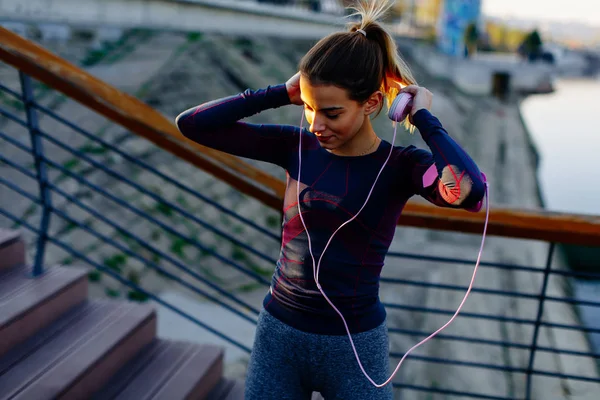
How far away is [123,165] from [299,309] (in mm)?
6425

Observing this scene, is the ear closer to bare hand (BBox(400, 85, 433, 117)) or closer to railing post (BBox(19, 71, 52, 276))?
bare hand (BBox(400, 85, 433, 117))

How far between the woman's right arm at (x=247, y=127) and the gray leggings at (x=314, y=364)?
48cm

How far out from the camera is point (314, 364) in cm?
143

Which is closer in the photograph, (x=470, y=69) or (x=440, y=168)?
(x=440, y=168)

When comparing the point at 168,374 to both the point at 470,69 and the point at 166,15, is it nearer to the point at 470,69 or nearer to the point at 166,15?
the point at 166,15

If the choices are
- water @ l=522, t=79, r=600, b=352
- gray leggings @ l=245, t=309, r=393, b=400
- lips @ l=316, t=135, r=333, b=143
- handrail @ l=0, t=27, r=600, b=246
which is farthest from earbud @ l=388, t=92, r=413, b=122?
water @ l=522, t=79, r=600, b=352

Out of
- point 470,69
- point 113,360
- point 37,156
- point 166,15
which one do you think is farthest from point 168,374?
point 470,69

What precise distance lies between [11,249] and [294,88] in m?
1.83

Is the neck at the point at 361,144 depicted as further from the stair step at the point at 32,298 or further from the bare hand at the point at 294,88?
the stair step at the point at 32,298

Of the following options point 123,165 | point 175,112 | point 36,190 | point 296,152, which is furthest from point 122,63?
point 296,152

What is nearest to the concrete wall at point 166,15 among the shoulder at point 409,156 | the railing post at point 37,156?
the shoulder at point 409,156

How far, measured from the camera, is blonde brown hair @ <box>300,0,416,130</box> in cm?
131

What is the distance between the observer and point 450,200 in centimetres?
133

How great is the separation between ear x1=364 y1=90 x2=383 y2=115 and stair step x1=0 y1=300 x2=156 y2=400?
4.96 ft
